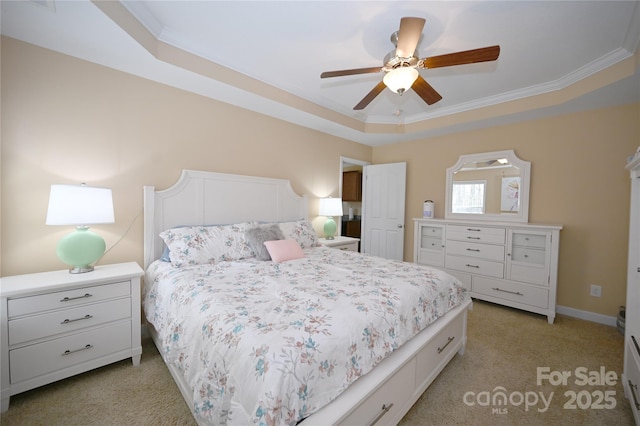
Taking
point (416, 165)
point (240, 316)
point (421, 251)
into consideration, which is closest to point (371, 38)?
point (240, 316)

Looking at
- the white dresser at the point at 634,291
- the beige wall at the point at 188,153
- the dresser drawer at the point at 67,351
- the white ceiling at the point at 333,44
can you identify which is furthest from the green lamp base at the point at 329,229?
the white dresser at the point at 634,291

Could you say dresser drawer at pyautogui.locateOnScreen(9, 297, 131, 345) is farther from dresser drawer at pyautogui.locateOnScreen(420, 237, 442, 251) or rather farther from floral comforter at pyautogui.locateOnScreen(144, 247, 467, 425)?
dresser drawer at pyautogui.locateOnScreen(420, 237, 442, 251)

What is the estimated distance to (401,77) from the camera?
5.75ft

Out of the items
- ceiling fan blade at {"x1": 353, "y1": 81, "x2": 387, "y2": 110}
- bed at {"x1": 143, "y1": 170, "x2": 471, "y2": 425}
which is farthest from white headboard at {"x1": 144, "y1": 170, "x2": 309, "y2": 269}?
ceiling fan blade at {"x1": 353, "y1": 81, "x2": 387, "y2": 110}

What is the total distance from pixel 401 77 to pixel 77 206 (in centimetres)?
238

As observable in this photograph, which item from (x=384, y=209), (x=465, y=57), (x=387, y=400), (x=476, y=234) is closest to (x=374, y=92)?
(x=465, y=57)

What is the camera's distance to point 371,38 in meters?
2.04

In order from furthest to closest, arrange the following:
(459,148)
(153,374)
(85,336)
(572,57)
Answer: (459,148) < (572,57) < (153,374) < (85,336)

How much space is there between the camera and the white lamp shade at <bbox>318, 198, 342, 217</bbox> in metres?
3.65

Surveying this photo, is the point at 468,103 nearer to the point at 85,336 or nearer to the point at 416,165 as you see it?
the point at 416,165

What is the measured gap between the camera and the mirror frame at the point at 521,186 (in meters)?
3.19

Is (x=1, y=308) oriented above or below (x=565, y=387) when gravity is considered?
above

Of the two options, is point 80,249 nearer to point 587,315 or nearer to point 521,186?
point 521,186

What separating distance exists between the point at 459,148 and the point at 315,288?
330 centimetres
